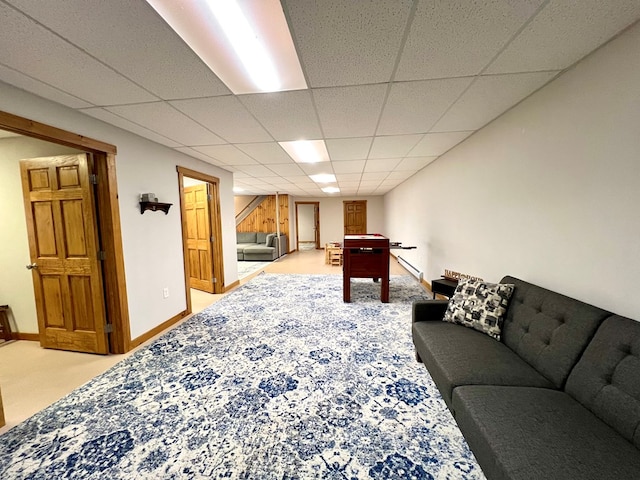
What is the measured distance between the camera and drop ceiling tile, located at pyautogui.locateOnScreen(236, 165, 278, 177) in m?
4.44

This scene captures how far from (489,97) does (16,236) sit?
5021mm

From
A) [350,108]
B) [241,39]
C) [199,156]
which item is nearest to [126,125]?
[199,156]

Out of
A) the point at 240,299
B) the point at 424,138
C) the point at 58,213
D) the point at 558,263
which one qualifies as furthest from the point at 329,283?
the point at 58,213

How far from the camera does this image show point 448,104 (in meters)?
2.14

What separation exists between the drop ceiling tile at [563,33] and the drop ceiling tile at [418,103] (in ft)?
0.95

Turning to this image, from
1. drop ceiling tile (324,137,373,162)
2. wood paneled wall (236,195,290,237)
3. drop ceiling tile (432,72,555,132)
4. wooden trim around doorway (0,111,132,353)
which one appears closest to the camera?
drop ceiling tile (432,72,555,132)

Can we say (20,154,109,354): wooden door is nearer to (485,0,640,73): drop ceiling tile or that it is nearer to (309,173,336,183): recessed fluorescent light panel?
(485,0,640,73): drop ceiling tile

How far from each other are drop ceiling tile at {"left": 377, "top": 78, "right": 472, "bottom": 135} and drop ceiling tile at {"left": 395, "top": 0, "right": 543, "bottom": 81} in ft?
0.42

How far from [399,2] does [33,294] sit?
435 centimetres

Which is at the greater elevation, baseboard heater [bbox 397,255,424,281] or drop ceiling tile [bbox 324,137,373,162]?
drop ceiling tile [bbox 324,137,373,162]

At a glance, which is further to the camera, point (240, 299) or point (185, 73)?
point (240, 299)

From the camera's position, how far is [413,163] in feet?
14.6

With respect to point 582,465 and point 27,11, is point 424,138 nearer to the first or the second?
point 582,465

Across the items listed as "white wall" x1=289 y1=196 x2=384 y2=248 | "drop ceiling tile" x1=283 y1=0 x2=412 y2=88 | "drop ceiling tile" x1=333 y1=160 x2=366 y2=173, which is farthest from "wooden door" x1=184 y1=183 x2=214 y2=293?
"white wall" x1=289 y1=196 x2=384 y2=248
